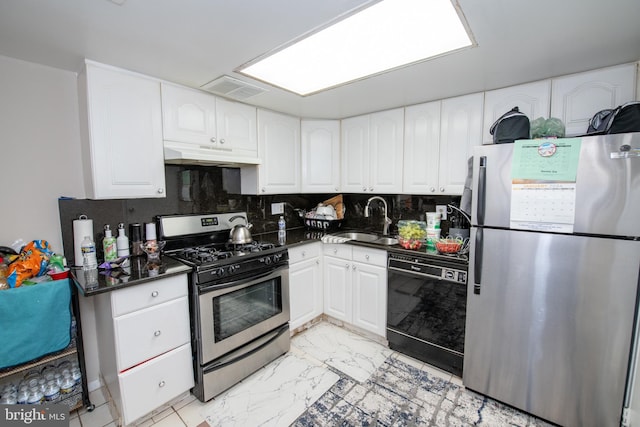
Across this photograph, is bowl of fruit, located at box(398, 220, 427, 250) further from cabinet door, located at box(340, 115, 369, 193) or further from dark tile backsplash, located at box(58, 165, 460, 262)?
cabinet door, located at box(340, 115, 369, 193)

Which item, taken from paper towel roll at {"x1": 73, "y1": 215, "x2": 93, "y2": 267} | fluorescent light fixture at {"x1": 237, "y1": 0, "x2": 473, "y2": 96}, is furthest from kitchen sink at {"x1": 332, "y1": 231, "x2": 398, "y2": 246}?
paper towel roll at {"x1": 73, "y1": 215, "x2": 93, "y2": 267}

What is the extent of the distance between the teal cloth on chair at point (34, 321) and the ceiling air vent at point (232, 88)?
1.54 meters

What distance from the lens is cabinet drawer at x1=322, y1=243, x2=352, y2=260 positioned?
8.46ft

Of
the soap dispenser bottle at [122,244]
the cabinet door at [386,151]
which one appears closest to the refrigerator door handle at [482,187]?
the cabinet door at [386,151]

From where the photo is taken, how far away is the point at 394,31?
53.6 inches

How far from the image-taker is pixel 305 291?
262 centimetres

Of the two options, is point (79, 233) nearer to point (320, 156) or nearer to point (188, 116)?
point (188, 116)

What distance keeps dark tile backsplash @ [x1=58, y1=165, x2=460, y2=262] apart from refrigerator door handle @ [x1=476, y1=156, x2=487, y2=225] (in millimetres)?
843

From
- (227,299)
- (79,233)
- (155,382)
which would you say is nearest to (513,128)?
(227,299)

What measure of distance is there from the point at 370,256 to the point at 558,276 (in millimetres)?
1254

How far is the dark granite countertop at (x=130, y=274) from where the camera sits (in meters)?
1.44

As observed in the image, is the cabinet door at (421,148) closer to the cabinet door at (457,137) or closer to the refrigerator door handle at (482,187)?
the cabinet door at (457,137)

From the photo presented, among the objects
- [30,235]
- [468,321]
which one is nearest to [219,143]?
[30,235]

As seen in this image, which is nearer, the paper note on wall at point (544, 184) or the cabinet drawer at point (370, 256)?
the paper note on wall at point (544, 184)
